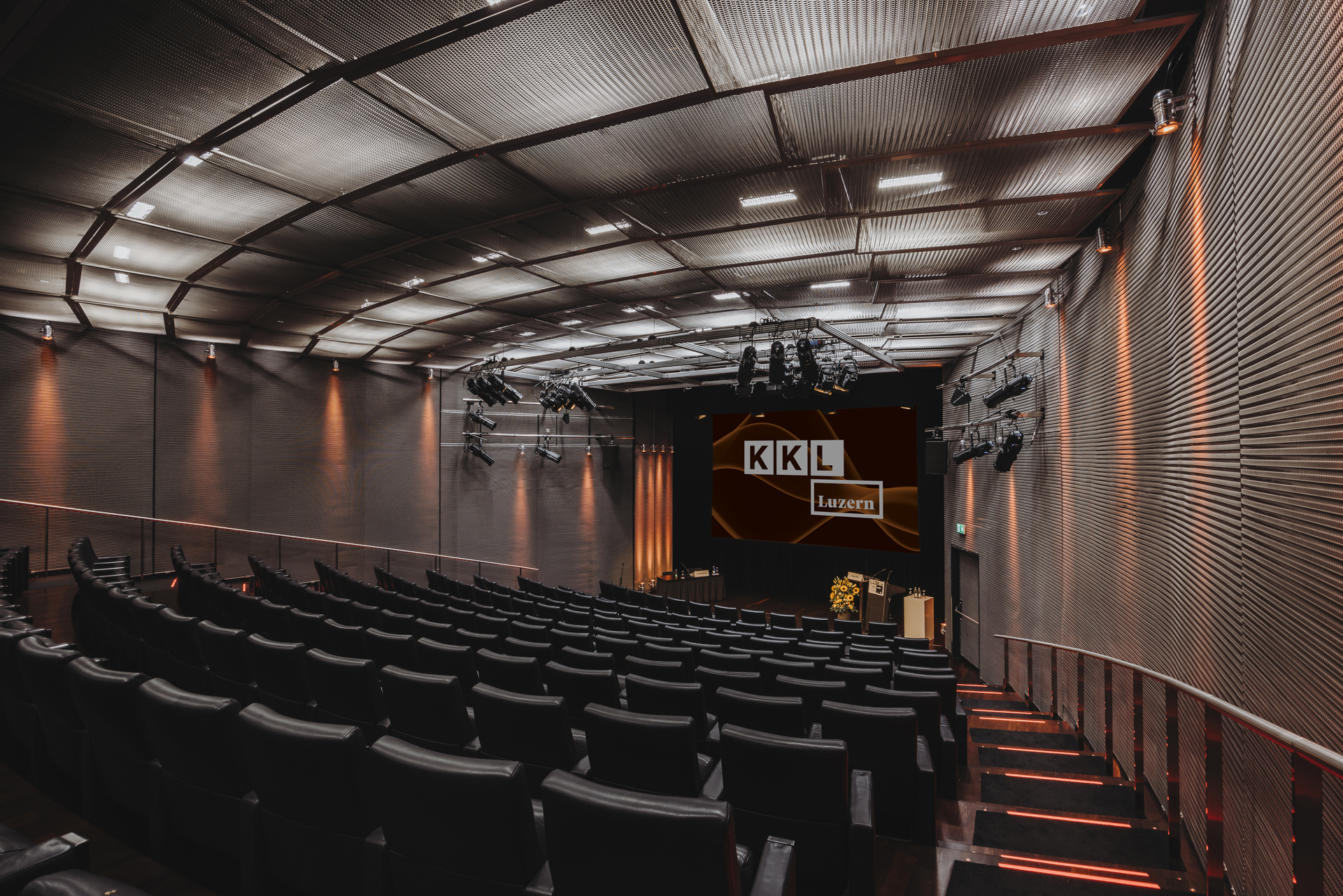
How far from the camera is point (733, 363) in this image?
42.1ft

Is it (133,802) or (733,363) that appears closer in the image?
(133,802)

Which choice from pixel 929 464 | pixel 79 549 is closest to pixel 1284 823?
pixel 929 464

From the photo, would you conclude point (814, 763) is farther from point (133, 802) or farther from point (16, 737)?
point (16, 737)

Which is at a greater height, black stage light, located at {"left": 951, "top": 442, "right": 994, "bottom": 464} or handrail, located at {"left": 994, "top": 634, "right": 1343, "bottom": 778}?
black stage light, located at {"left": 951, "top": 442, "right": 994, "bottom": 464}

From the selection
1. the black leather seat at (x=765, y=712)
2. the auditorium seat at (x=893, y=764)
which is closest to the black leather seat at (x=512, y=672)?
the black leather seat at (x=765, y=712)

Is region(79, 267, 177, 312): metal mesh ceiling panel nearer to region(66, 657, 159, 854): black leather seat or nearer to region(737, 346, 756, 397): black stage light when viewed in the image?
region(66, 657, 159, 854): black leather seat

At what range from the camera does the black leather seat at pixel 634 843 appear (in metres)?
1.33

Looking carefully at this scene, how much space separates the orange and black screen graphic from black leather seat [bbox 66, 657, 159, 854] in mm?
14355

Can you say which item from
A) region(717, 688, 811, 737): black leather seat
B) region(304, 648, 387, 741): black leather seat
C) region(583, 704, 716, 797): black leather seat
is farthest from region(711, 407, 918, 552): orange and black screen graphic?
region(304, 648, 387, 741): black leather seat

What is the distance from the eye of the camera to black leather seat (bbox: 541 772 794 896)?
133 centimetres

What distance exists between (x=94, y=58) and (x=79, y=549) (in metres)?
6.64

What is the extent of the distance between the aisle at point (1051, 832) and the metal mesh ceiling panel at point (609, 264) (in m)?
5.62

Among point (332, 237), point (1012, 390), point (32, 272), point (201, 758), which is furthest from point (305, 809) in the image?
point (32, 272)

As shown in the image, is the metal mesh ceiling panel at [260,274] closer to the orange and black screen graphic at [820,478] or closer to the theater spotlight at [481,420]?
the theater spotlight at [481,420]
